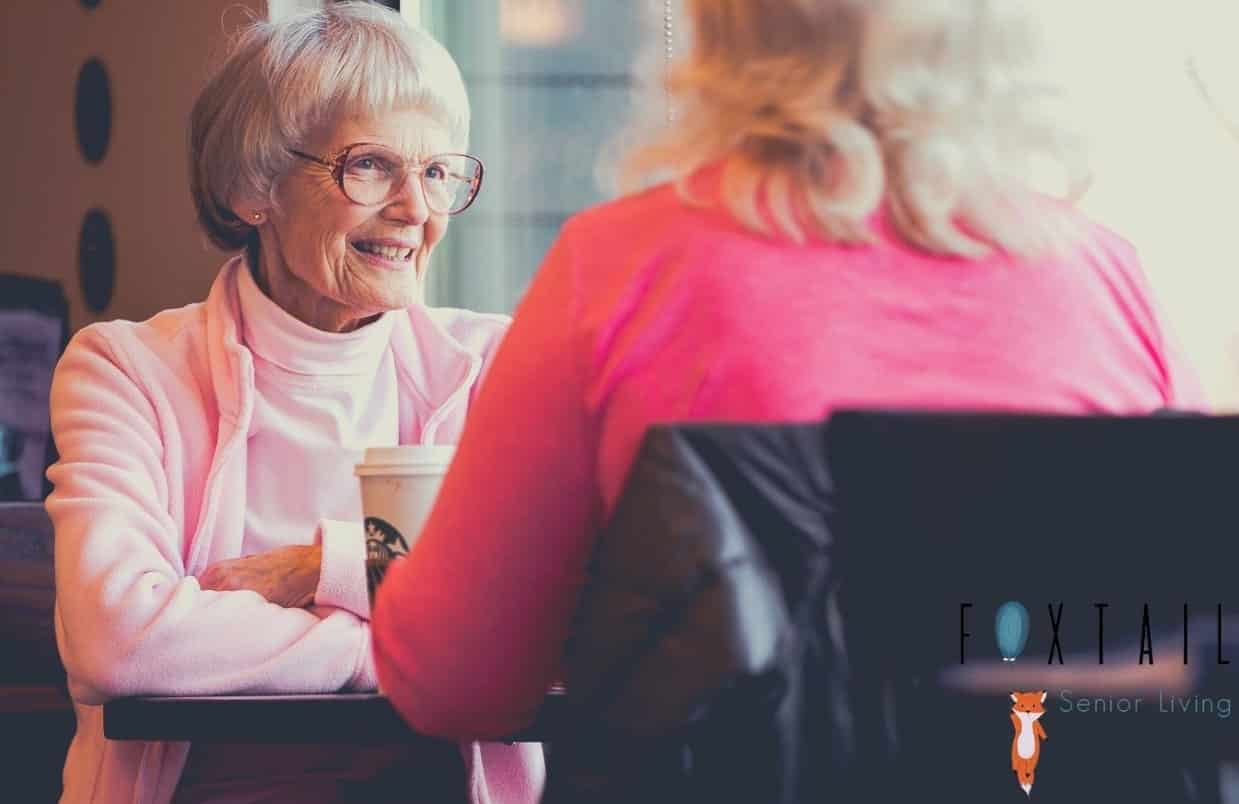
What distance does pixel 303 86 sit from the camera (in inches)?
74.0

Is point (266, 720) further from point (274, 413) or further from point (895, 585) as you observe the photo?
point (895, 585)

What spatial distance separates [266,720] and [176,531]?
431 millimetres

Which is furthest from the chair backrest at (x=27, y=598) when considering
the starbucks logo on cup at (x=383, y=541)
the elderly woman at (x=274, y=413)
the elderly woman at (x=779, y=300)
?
the elderly woman at (x=779, y=300)

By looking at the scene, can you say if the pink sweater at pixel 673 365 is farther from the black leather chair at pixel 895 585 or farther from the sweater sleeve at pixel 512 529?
the black leather chair at pixel 895 585

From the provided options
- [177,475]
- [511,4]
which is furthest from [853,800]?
[511,4]

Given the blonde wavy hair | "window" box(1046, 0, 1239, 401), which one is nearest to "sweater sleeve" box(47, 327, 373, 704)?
the blonde wavy hair

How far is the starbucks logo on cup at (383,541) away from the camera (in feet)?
3.79

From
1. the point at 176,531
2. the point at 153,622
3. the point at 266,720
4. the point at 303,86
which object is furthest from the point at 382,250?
the point at 266,720

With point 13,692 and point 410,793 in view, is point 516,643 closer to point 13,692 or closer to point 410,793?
point 410,793

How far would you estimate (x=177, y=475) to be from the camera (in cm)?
170

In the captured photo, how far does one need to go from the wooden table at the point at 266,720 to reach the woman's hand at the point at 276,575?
0.24m

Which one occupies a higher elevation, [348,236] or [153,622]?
[348,236]

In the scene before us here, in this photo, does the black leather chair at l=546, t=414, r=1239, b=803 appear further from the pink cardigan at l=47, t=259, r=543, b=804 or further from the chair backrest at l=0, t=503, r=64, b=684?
the chair backrest at l=0, t=503, r=64, b=684

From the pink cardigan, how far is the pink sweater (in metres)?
0.53
